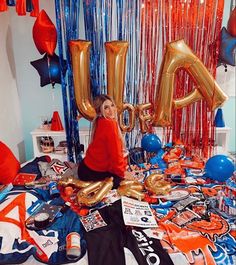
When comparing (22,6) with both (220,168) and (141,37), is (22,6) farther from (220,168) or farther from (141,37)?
(220,168)

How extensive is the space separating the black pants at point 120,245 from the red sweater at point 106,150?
0.39 meters

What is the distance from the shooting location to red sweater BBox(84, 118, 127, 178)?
4.67 ft

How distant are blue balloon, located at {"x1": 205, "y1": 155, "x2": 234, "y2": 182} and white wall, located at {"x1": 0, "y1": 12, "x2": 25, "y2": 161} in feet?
5.37

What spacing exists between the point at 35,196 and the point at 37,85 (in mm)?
1346

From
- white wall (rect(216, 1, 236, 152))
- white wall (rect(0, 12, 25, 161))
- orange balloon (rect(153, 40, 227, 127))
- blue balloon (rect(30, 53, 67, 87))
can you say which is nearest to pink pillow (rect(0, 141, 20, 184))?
white wall (rect(0, 12, 25, 161))

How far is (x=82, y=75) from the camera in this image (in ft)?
5.79

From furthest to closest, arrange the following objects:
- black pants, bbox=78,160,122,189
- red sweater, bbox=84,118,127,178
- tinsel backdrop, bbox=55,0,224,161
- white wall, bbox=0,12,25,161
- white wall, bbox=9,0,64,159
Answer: white wall, bbox=9,0,64,159
white wall, bbox=0,12,25,161
tinsel backdrop, bbox=55,0,224,161
black pants, bbox=78,160,122,189
red sweater, bbox=84,118,127,178

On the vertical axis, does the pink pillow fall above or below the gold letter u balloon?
below

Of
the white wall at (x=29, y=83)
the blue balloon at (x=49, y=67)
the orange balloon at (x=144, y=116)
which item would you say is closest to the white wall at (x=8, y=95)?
the white wall at (x=29, y=83)

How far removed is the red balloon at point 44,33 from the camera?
70.1 inches

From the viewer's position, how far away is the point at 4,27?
6.90 ft

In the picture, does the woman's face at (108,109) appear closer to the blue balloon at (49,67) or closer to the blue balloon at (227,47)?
the blue balloon at (49,67)

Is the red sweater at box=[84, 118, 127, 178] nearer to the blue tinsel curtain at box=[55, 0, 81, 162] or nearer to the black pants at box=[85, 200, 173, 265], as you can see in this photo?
the black pants at box=[85, 200, 173, 265]

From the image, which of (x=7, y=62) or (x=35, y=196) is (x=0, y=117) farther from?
(x=35, y=196)
